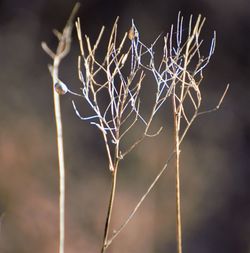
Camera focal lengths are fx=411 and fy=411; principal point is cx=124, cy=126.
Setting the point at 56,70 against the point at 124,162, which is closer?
the point at 56,70

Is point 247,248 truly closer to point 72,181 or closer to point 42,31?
point 72,181

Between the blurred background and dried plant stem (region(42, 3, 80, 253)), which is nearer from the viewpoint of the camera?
dried plant stem (region(42, 3, 80, 253))

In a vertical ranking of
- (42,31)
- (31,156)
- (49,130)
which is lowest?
(31,156)

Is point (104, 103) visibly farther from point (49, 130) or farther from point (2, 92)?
point (2, 92)

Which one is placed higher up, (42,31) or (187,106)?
(42,31)

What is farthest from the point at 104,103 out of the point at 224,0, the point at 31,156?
the point at 224,0

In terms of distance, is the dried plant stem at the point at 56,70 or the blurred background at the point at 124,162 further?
the blurred background at the point at 124,162

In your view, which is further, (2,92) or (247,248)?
(247,248)
